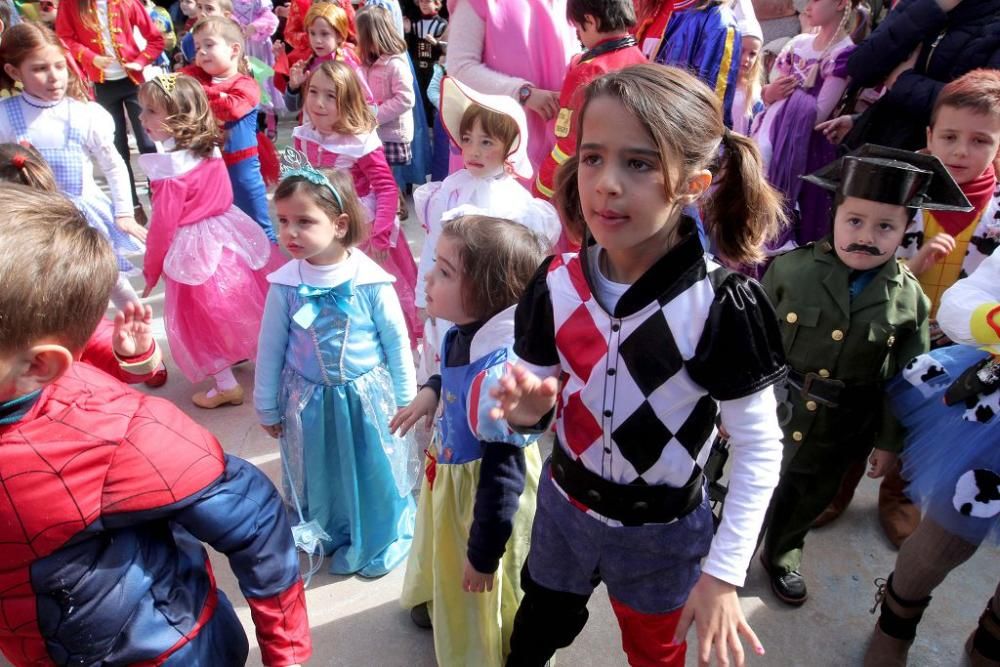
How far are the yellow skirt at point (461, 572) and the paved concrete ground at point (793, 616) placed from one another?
0.06 m

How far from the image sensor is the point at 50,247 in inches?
40.6

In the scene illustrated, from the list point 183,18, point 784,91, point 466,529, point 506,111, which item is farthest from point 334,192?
point 183,18

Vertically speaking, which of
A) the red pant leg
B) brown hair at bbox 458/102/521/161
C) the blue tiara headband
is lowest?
the red pant leg

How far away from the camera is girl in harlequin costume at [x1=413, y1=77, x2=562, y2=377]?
2551 millimetres

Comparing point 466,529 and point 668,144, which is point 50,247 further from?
point 466,529

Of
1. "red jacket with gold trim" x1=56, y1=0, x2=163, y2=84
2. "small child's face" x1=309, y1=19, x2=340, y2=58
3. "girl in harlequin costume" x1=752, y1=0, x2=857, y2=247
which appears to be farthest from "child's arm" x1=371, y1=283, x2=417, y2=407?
"red jacket with gold trim" x1=56, y1=0, x2=163, y2=84

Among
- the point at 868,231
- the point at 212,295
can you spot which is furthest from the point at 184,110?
the point at 868,231

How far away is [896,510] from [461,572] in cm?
168

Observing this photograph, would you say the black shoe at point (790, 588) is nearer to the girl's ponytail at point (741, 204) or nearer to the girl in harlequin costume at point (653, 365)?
the girl in harlequin costume at point (653, 365)

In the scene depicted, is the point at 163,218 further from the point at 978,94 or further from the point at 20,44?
the point at 978,94

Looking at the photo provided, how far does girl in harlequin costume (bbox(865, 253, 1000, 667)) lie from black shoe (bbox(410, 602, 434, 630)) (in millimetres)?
1279

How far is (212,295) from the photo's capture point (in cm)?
326

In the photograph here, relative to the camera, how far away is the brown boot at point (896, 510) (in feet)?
8.06

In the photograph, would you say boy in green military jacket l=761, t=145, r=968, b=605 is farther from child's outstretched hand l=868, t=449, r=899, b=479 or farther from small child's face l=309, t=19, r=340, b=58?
small child's face l=309, t=19, r=340, b=58
